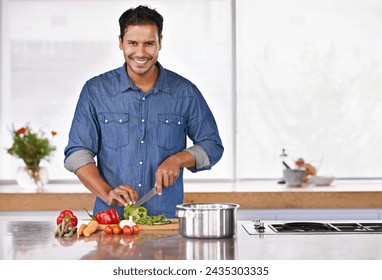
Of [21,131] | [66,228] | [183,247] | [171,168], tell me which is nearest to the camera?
[183,247]

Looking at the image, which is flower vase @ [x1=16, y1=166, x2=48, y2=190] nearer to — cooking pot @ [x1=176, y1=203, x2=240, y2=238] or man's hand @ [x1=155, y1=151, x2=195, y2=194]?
man's hand @ [x1=155, y1=151, x2=195, y2=194]

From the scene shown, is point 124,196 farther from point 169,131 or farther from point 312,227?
point 312,227

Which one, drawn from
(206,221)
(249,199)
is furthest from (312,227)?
(249,199)

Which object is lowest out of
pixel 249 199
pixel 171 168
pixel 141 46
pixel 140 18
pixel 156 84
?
pixel 249 199

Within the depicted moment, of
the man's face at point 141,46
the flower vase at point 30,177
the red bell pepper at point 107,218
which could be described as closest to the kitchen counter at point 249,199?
the flower vase at point 30,177

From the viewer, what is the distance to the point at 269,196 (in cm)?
468

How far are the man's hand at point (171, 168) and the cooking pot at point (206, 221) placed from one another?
0.41 metres

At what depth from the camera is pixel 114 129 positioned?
362 centimetres

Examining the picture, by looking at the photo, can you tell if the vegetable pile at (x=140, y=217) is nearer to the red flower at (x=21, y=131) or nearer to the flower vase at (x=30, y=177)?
the flower vase at (x=30, y=177)

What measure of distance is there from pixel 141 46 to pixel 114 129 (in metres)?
0.43

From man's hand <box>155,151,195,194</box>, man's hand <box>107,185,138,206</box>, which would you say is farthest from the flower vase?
man's hand <box>107,185,138,206</box>

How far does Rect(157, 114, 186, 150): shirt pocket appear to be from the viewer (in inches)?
144
